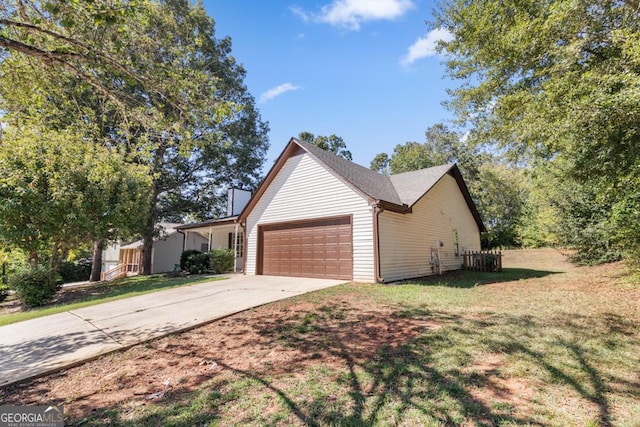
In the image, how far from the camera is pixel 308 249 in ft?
40.2

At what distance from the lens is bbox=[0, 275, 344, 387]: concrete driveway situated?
4473 mm

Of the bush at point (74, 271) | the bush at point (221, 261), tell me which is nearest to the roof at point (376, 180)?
the bush at point (221, 261)

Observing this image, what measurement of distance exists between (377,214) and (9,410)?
29.8 ft

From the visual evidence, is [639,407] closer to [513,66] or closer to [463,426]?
[463,426]

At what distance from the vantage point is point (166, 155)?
20094 millimetres

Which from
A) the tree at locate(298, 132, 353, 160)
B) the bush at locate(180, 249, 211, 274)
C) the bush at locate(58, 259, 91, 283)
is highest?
the tree at locate(298, 132, 353, 160)

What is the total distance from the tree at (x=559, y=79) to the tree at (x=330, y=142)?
26028 millimetres

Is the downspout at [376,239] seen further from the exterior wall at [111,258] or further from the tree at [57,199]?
the exterior wall at [111,258]

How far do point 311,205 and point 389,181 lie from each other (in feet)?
17.2

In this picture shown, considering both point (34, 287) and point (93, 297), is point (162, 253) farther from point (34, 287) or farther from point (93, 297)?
point (93, 297)

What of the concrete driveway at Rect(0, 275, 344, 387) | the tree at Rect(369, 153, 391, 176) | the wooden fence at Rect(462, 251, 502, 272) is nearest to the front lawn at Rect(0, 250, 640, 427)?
the concrete driveway at Rect(0, 275, 344, 387)

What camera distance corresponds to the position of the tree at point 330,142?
37.3 m

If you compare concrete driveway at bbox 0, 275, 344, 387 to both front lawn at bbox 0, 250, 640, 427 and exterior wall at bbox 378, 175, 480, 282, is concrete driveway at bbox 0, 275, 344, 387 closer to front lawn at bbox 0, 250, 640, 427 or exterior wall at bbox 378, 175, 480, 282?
front lawn at bbox 0, 250, 640, 427

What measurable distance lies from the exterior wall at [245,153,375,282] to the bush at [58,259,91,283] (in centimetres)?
2139
